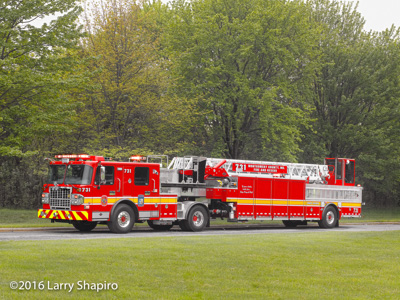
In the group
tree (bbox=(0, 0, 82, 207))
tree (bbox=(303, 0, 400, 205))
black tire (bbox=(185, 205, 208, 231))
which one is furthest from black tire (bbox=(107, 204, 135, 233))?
tree (bbox=(303, 0, 400, 205))

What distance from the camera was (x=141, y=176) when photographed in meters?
21.6

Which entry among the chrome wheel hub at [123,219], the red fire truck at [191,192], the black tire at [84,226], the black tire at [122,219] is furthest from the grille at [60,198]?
the chrome wheel hub at [123,219]

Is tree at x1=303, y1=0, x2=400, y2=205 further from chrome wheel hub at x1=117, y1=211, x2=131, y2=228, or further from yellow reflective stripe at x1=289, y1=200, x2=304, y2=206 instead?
chrome wheel hub at x1=117, y1=211, x2=131, y2=228

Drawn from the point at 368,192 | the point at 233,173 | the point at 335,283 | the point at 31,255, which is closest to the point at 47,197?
the point at 233,173

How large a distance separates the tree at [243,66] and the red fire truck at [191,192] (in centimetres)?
604

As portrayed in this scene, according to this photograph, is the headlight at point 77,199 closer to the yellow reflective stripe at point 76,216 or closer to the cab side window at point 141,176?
the yellow reflective stripe at point 76,216

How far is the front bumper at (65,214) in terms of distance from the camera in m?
19.9

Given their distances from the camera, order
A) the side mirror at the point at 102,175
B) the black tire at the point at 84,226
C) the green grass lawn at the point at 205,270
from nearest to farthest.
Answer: the green grass lawn at the point at 205,270
the side mirror at the point at 102,175
the black tire at the point at 84,226

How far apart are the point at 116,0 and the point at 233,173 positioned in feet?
44.1

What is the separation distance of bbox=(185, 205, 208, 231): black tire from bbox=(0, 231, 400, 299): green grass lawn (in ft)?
27.3

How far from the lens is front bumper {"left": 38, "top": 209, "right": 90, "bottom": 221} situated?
19922mm

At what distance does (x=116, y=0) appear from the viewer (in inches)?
1268

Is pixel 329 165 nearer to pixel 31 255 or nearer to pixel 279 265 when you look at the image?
pixel 279 265

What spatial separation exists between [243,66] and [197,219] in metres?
14.3
